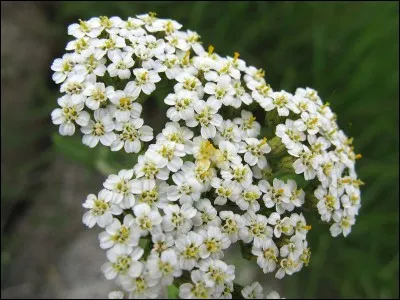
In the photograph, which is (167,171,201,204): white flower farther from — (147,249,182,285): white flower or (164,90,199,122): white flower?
(164,90,199,122): white flower

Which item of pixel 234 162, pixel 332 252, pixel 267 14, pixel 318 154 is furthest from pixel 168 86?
pixel 332 252

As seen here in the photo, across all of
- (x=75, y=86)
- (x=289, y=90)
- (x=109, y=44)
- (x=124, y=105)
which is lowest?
(x=124, y=105)

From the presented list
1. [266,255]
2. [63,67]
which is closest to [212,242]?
[266,255]

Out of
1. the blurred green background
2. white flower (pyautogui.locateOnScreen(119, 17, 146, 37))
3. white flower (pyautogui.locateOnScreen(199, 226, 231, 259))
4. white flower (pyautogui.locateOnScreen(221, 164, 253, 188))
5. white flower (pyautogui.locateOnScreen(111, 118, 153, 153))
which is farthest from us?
the blurred green background

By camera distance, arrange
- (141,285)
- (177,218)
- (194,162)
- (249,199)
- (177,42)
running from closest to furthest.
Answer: (141,285)
(177,218)
(249,199)
(194,162)
(177,42)

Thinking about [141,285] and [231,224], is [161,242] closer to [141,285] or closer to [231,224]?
[141,285]

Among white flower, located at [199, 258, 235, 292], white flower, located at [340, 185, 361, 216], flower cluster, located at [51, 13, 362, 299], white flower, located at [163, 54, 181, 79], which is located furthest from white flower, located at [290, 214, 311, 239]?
white flower, located at [163, 54, 181, 79]
